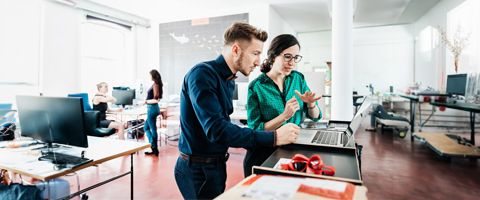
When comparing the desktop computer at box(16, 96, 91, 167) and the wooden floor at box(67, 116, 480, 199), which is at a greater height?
the desktop computer at box(16, 96, 91, 167)

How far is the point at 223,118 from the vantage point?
101 centimetres

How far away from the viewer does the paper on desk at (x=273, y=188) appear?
2.28 feet

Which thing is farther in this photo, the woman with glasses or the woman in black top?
the woman in black top

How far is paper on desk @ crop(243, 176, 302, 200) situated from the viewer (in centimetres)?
70

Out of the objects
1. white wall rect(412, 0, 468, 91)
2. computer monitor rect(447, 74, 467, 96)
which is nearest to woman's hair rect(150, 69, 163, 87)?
computer monitor rect(447, 74, 467, 96)

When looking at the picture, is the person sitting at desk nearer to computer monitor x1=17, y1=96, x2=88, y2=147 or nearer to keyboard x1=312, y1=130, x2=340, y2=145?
computer monitor x1=17, y1=96, x2=88, y2=147

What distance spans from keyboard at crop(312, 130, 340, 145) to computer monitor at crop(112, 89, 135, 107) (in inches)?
197

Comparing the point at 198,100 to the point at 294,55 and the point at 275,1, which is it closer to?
the point at 294,55

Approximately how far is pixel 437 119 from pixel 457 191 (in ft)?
14.2

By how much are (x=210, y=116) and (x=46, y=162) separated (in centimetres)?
129

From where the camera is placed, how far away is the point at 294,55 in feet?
4.78

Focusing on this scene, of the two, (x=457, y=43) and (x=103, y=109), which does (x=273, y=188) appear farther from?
(x=457, y=43)

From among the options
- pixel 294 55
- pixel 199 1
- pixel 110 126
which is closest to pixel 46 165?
pixel 294 55

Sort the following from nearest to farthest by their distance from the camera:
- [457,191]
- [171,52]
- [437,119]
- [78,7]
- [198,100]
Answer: [198,100] → [457,191] → [78,7] → [437,119] → [171,52]
